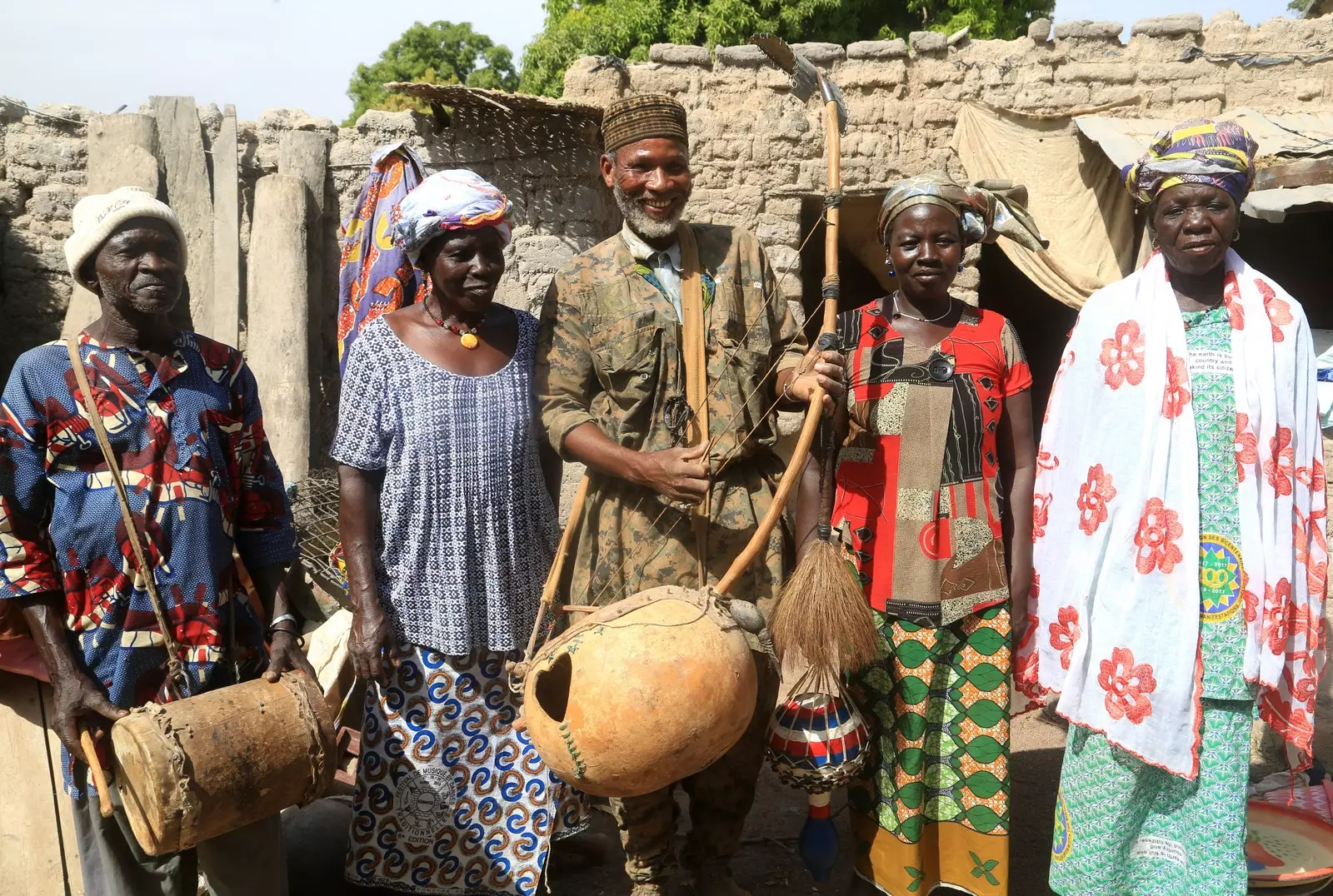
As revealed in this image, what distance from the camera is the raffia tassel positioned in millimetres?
2436

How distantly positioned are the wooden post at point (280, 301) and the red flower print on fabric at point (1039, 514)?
428cm

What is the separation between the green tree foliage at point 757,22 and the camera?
14.1 m

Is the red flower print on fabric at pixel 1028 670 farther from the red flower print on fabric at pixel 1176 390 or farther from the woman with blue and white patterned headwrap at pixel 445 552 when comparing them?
the woman with blue and white patterned headwrap at pixel 445 552

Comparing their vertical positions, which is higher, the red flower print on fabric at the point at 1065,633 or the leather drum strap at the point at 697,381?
the leather drum strap at the point at 697,381

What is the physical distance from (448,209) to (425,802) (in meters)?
1.59

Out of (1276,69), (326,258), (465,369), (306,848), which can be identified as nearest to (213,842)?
(306,848)

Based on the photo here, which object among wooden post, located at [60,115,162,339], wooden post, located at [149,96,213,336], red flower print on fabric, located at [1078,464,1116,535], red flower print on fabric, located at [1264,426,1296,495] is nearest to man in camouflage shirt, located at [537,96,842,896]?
red flower print on fabric, located at [1078,464,1116,535]

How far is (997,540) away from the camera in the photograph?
8.87 feet

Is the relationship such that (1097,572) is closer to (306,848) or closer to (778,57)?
(778,57)

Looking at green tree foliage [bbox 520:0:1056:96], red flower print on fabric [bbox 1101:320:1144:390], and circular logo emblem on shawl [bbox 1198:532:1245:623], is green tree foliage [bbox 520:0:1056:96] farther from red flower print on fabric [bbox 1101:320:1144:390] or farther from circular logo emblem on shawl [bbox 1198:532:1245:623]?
circular logo emblem on shawl [bbox 1198:532:1245:623]

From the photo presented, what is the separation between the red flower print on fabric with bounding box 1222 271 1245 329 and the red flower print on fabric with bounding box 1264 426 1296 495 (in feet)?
0.93

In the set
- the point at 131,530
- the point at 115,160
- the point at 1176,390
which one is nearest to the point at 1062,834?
the point at 1176,390

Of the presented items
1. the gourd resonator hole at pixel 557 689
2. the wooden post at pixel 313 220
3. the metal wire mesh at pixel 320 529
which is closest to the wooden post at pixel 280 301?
the wooden post at pixel 313 220

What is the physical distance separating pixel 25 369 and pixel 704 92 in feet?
14.4
